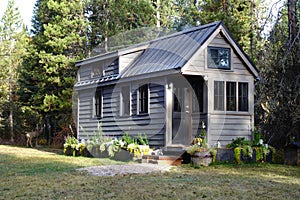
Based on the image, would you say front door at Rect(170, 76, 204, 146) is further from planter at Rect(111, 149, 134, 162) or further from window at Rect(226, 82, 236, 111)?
planter at Rect(111, 149, 134, 162)

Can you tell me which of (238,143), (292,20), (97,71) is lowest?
(238,143)

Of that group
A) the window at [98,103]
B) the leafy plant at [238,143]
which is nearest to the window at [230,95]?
the leafy plant at [238,143]

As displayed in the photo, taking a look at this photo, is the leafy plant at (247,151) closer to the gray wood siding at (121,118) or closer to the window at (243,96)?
the window at (243,96)

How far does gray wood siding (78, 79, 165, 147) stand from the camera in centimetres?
1517

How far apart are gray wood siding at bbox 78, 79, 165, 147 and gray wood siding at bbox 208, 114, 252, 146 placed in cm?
162

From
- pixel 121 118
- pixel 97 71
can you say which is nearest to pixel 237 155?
pixel 121 118

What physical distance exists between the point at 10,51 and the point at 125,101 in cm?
1796

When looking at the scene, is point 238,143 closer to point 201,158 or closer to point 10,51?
point 201,158

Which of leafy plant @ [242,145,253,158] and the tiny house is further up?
the tiny house

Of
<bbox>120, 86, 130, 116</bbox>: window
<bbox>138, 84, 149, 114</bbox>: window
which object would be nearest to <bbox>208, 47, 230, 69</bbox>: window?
<bbox>138, 84, 149, 114</bbox>: window

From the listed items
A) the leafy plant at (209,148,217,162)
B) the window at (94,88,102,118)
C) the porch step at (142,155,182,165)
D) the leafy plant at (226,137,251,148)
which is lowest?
the porch step at (142,155,182,165)

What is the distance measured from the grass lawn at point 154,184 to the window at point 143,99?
11.8 ft

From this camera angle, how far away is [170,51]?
15859mm

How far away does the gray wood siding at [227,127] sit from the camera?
1488 cm
